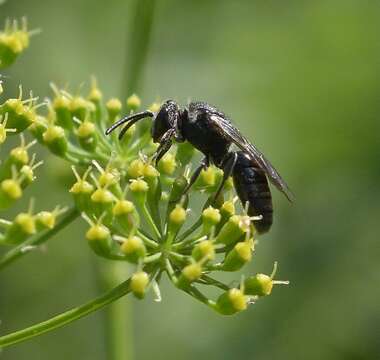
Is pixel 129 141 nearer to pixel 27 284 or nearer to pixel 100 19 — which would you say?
pixel 27 284

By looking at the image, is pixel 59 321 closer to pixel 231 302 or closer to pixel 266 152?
pixel 231 302

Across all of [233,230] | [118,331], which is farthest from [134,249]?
[118,331]

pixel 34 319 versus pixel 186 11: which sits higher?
pixel 186 11

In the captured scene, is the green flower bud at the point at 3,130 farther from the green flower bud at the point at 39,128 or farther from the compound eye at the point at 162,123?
the compound eye at the point at 162,123

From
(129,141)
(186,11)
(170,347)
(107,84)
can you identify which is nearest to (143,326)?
(170,347)

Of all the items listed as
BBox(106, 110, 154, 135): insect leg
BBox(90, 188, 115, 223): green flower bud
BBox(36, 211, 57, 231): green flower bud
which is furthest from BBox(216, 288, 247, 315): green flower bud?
BBox(106, 110, 154, 135): insect leg

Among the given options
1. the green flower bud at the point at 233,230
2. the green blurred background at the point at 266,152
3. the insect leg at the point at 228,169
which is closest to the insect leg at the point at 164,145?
the insect leg at the point at 228,169
